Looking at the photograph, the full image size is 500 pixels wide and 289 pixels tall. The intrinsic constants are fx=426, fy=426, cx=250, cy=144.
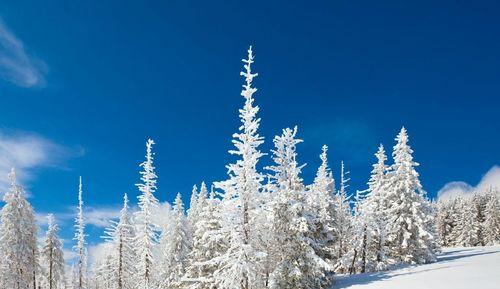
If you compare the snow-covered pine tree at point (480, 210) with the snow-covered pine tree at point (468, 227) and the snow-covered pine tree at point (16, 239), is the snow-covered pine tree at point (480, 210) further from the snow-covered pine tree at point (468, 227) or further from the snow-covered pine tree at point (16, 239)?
the snow-covered pine tree at point (16, 239)

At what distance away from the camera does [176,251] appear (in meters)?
55.2

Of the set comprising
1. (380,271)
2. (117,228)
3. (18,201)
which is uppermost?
(18,201)

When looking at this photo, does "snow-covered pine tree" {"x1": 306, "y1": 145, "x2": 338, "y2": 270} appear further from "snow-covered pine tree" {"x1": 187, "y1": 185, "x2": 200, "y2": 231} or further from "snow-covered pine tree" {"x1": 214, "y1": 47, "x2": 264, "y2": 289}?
"snow-covered pine tree" {"x1": 187, "y1": 185, "x2": 200, "y2": 231}

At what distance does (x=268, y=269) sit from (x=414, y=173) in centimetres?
2361

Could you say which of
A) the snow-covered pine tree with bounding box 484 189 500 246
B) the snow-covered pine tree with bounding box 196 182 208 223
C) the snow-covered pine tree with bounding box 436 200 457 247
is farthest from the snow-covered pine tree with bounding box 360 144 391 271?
the snow-covered pine tree with bounding box 436 200 457 247

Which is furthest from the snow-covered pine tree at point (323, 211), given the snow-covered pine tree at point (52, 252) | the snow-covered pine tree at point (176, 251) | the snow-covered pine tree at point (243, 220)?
the snow-covered pine tree at point (52, 252)

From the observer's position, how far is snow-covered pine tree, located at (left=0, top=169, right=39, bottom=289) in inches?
1773

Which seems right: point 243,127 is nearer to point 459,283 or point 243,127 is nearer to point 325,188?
point 459,283

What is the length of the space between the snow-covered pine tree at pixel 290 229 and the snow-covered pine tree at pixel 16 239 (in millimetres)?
27730

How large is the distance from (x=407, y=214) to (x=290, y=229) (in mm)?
18034

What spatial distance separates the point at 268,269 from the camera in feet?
112

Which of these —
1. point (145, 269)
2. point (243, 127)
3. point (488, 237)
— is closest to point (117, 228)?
point (145, 269)

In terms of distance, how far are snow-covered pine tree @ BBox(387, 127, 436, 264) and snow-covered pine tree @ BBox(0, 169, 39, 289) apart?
40005 mm

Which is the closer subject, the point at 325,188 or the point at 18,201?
the point at 18,201
